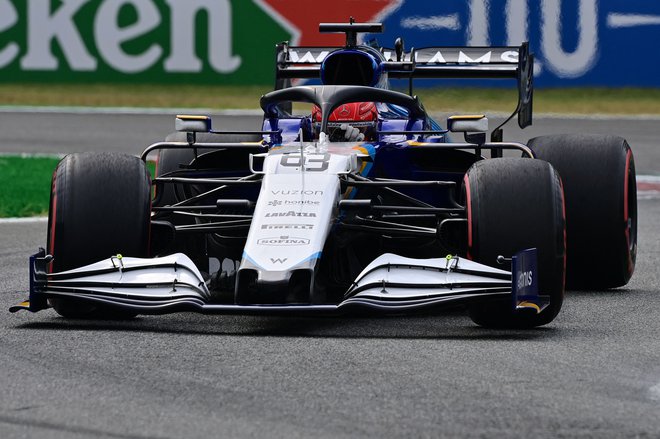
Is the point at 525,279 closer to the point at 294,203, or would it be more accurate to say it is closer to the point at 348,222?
the point at 348,222

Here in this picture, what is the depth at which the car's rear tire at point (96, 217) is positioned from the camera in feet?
22.7

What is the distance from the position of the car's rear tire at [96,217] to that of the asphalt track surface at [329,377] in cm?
30

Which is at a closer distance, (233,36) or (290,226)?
(290,226)

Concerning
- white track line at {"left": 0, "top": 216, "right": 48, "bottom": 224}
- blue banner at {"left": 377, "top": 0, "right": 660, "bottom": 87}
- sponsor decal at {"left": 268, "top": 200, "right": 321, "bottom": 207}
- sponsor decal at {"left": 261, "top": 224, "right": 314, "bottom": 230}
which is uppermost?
blue banner at {"left": 377, "top": 0, "right": 660, "bottom": 87}

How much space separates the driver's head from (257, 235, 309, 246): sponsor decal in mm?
1535

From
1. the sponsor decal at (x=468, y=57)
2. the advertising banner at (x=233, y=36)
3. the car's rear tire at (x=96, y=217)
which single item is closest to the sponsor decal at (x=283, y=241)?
the car's rear tire at (x=96, y=217)

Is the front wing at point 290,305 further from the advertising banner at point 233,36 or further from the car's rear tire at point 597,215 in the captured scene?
the advertising banner at point 233,36

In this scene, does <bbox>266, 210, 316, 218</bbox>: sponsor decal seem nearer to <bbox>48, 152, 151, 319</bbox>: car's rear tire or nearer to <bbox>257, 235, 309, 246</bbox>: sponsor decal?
<bbox>257, 235, 309, 246</bbox>: sponsor decal

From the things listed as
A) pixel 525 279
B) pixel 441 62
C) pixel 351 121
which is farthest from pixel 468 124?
pixel 441 62

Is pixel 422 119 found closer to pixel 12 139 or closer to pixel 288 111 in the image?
pixel 288 111

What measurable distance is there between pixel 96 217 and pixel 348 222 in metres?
1.16

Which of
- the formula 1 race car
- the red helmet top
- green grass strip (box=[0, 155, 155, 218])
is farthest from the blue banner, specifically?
the red helmet top

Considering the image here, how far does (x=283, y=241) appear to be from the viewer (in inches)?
262

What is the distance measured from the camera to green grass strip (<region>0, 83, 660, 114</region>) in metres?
20.8
